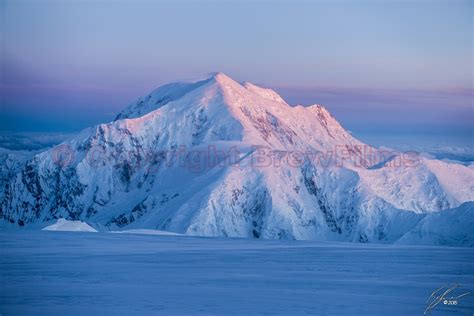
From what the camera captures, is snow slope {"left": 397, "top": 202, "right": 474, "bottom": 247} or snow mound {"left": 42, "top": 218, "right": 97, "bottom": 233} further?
snow slope {"left": 397, "top": 202, "right": 474, "bottom": 247}

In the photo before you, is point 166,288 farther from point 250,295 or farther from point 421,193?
point 421,193
